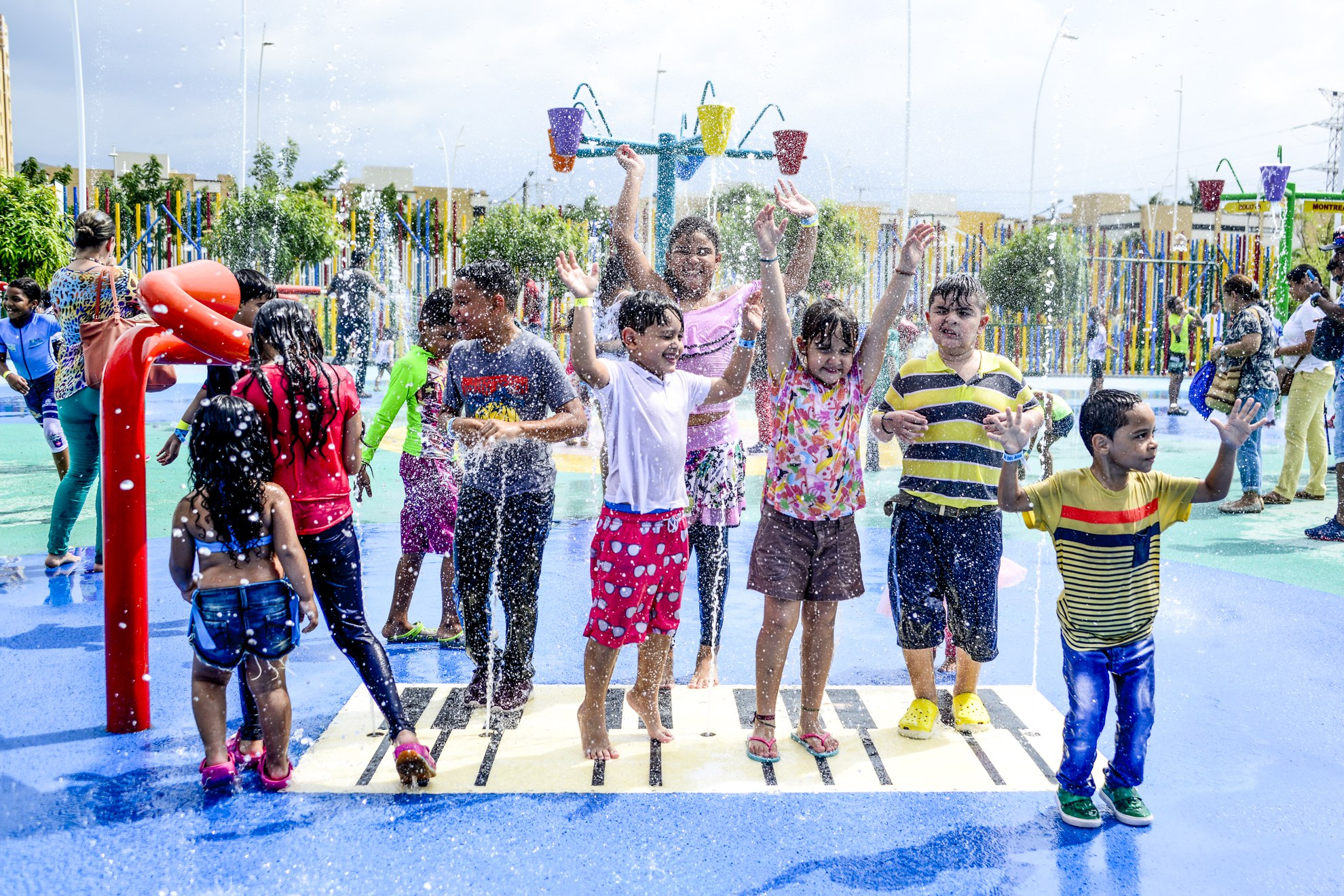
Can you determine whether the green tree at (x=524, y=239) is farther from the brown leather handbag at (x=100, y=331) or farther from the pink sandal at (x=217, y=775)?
the pink sandal at (x=217, y=775)

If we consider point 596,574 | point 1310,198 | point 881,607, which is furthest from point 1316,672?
point 1310,198

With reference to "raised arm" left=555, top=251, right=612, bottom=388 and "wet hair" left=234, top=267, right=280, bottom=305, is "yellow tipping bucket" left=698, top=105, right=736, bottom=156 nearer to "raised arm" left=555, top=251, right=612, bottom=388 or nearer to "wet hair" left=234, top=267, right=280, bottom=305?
"wet hair" left=234, top=267, right=280, bottom=305

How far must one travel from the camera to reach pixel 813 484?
3.47m

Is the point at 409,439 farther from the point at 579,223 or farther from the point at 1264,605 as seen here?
the point at 579,223

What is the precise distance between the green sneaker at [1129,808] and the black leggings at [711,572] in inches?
61.0

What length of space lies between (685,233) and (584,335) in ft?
2.96

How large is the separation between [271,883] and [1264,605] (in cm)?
481

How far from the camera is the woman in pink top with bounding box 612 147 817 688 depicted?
3918mm

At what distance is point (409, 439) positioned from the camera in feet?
15.3

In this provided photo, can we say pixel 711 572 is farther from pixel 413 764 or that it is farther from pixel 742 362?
pixel 413 764

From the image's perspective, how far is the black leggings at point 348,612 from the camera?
3285mm

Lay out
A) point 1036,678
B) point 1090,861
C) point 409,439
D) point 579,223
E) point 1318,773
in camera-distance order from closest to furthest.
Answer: point 1090,861 → point 1318,773 → point 1036,678 → point 409,439 → point 579,223

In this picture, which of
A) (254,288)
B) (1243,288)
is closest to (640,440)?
(254,288)

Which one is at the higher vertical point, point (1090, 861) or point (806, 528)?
point (806, 528)
